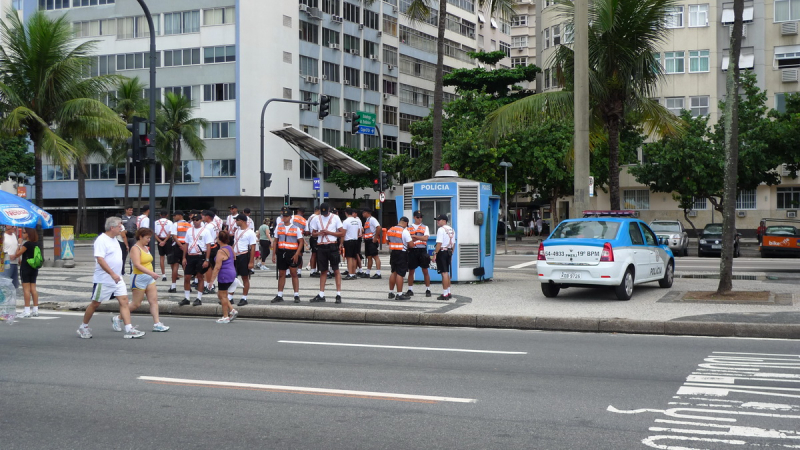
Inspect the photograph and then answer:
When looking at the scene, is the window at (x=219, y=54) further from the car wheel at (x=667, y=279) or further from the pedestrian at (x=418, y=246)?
the car wheel at (x=667, y=279)

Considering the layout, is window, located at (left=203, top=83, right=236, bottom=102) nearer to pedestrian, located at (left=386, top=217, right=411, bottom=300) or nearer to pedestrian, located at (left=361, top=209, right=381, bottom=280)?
pedestrian, located at (left=361, top=209, right=381, bottom=280)

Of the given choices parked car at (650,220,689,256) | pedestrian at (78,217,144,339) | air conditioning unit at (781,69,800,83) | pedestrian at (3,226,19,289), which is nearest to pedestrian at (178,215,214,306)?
pedestrian at (3,226,19,289)

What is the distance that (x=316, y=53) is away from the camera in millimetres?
60469

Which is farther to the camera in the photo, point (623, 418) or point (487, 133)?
point (487, 133)

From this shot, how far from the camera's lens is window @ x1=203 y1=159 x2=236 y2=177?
5569 centimetres

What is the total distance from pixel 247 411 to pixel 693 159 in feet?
121

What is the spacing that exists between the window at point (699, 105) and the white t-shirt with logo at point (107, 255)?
42802mm

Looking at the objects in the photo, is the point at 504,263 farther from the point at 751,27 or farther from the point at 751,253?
the point at 751,27

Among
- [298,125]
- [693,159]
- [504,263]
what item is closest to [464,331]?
[504,263]

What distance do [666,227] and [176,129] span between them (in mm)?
34071

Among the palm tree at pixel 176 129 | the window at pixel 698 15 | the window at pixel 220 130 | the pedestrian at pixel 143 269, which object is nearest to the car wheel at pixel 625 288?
the pedestrian at pixel 143 269

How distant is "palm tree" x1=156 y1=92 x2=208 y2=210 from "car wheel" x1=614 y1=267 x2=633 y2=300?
42675mm

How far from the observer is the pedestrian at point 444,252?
49.9ft

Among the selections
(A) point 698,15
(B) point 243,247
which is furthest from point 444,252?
(A) point 698,15
